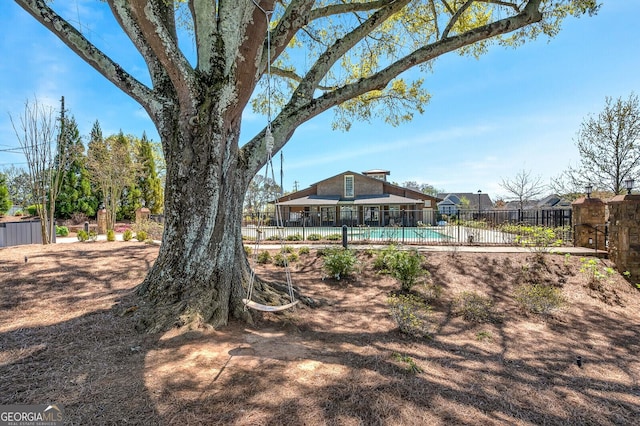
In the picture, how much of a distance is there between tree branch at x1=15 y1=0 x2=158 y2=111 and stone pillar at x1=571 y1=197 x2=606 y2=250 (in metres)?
11.6

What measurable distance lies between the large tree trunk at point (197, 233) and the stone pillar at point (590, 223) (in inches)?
417

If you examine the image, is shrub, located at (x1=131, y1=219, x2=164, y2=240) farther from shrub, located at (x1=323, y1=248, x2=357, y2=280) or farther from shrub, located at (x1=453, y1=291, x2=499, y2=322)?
shrub, located at (x1=453, y1=291, x2=499, y2=322)

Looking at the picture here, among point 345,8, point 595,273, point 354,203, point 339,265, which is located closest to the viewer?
point 345,8

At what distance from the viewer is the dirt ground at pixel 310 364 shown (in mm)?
2035

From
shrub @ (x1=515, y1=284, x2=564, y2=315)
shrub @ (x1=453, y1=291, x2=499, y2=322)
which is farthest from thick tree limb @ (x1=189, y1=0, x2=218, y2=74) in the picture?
shrub @ (x1=515, y1=284, x2=564, y2=315)

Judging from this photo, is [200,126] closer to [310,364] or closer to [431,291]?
[310,364]

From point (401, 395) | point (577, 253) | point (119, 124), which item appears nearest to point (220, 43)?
point (401, 395)

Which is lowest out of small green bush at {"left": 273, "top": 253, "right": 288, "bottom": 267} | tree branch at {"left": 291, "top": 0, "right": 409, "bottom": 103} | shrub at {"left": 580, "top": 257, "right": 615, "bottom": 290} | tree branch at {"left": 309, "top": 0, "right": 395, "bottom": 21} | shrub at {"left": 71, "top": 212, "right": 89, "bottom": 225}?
shrub at {"left": 580, "top": 257, "right": 615, "bottom": 290}

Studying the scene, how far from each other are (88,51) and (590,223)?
12.7 m

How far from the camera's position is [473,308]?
5387 mm

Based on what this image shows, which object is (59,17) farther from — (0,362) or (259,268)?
(259,268)

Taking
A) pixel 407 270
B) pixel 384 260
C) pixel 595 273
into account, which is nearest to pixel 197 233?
pixel 407 270

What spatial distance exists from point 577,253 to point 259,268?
8.83m

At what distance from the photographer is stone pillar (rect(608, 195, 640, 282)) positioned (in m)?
7.70
